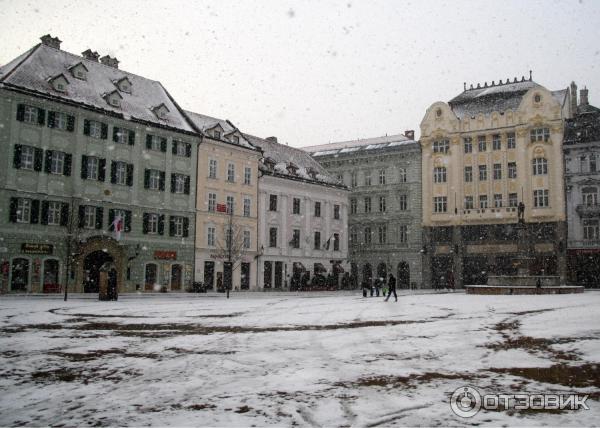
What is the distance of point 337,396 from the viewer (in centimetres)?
729

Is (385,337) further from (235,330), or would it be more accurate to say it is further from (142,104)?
(142,104)

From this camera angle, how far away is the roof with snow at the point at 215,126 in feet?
156

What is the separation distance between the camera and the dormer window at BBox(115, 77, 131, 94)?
43312mm

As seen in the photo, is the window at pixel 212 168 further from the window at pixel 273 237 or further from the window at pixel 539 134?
the window at pixel 539 134

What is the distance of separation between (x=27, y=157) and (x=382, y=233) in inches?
1481

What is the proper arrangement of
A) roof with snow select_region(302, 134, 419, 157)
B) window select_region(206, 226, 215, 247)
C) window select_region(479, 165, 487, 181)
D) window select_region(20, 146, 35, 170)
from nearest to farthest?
window select_region(20, 146, 35, 170) < window select_region(206, 226, 215, 247) < window select_region(479, 165, 487, 181) < roof with snow select_region(302, 134, 419, 157)

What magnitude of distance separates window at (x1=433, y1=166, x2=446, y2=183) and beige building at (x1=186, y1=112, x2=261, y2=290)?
2027 centimetres

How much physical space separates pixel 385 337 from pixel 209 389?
21.7 ft

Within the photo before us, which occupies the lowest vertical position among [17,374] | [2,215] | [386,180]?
[17,374]

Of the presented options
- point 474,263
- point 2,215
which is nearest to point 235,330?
point 2,215

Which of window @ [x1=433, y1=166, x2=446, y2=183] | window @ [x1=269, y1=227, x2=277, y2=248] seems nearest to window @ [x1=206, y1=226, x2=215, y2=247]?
window @ [x1=269, y1=227, x2=277, y2=248]

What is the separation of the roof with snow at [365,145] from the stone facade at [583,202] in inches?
608

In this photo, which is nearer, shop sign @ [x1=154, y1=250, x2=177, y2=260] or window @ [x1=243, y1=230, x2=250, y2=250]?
shop sign @ [x1=154, y1=250, x2=177, y2=260]

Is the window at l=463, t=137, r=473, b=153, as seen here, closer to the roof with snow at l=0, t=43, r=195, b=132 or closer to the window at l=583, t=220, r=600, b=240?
the window at l=583, t=220, r=600, b=240
